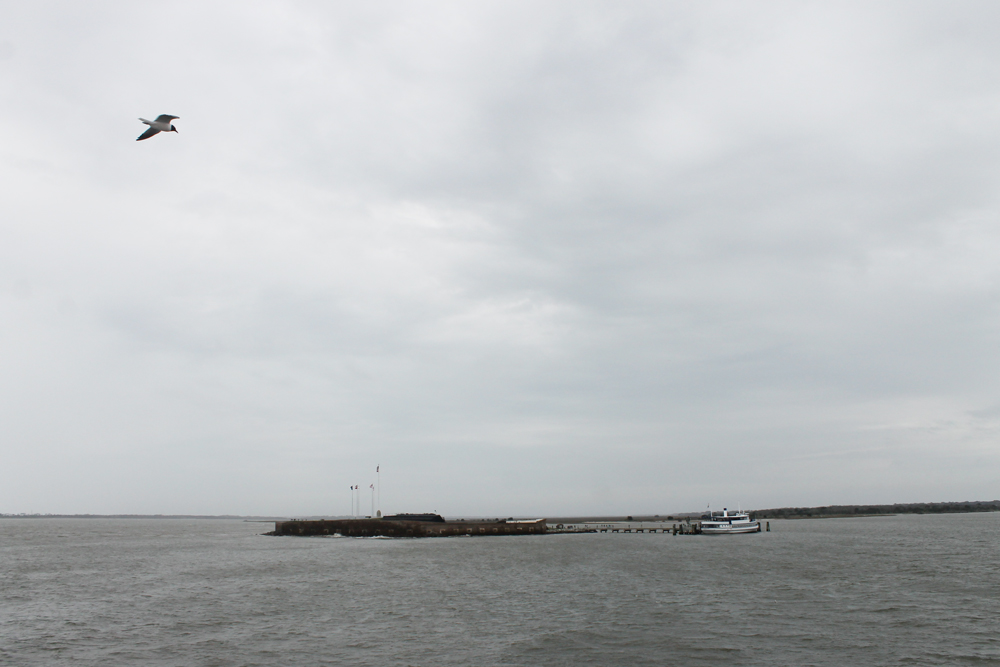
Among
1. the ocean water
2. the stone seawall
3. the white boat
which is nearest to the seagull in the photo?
the ocean water

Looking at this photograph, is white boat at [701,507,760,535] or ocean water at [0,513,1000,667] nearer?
ocean water at [0,513,1000,667]

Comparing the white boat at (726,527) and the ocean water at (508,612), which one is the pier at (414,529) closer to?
the white boat at (726,527)

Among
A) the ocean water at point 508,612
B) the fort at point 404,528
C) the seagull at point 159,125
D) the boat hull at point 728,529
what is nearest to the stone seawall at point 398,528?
the fort at point 404,528

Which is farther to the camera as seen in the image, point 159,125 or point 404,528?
point 404,528

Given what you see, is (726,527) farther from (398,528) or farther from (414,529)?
(398,528)

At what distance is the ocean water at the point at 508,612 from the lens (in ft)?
85.8

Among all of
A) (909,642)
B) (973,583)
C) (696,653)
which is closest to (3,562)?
(696,653)

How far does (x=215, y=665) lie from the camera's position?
2444cm

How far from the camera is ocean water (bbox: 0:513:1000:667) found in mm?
26141

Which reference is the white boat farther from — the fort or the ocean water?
the ocean water

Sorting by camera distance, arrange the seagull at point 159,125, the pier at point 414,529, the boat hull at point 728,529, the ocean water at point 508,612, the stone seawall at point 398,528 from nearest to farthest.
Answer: the seagull at point 159,125 < the ocean water at point 508,612 < the stone seawall at point 398,528 < the pier at point 414,529 < the boat hull at point 728,529

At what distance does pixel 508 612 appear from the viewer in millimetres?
34938

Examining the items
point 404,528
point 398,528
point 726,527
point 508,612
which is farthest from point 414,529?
point 508,612

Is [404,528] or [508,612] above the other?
[508,612]
